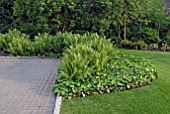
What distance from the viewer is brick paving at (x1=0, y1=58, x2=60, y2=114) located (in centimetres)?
450

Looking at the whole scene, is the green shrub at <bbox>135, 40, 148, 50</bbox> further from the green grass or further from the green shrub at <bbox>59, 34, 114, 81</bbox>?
the green grass

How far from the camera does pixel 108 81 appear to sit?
5.45 m

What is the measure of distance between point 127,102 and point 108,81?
92 centimetres

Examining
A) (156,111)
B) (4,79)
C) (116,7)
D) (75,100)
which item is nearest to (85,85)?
(75,100)

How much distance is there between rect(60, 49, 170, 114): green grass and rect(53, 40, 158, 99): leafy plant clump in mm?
Answer: 223

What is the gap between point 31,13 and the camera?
35.9 ft

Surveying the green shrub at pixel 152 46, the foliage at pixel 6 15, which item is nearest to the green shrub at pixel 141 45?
the green shrub at pixel 152 46

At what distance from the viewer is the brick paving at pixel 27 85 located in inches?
177

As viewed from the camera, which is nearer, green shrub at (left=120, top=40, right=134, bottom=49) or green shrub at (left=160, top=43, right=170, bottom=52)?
green shrub at (left=160, top=43, right=170, bottom=52)

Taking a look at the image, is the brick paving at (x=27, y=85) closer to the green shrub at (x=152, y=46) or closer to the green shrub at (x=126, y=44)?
the green shrub at (x=126, y=44)

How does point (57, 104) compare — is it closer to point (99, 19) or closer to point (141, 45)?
point (99, 19)

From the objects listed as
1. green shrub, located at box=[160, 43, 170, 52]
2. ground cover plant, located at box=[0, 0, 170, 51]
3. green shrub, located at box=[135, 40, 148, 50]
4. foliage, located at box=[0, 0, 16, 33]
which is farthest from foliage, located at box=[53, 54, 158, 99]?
foliage, located at box=[0, 0, 16, 33]

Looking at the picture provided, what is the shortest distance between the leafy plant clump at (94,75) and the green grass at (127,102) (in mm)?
223

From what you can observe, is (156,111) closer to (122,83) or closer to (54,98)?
(122,83)
